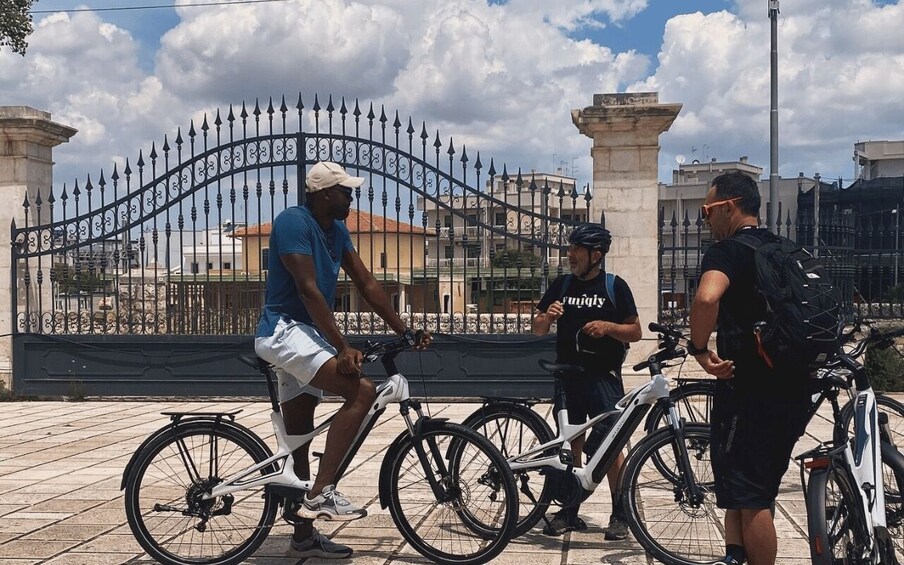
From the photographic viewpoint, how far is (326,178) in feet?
14.8

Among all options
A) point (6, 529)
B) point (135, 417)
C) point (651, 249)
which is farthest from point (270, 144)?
point (6, 529)

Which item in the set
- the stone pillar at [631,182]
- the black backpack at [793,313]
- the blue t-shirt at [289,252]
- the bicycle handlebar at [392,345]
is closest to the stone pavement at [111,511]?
the bicycle handlebar at [392,345]

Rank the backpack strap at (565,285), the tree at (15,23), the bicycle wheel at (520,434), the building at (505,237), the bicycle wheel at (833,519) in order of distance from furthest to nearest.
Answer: the tree at (15,23)
the building at (505,237)
the backpack strap at (565,285)
the bicycle wheel at (520,434)
the bicycle wheel at (833,519)

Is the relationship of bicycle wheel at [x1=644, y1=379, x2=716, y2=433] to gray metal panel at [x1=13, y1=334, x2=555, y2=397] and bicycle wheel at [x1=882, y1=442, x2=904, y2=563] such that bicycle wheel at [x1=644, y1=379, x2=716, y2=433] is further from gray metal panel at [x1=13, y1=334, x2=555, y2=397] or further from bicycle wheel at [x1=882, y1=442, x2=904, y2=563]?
gray metal panel at [x1=13, y1=334, x2=555, y2=397]

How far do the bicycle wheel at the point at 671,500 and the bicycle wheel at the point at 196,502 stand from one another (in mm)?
1632

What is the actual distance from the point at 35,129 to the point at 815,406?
9692 mm

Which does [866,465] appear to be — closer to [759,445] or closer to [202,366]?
[759,445]

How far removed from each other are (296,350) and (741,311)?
192 cm

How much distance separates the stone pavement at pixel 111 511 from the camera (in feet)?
15.6

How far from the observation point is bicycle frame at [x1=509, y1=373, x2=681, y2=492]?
464 cm

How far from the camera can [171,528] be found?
4582 mm

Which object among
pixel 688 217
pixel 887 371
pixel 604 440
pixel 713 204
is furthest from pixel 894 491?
pixel 887 371

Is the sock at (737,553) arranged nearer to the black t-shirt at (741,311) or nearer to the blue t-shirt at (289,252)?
the black t-shirt at (741,311)

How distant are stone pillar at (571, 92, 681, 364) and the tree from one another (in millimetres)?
9945
